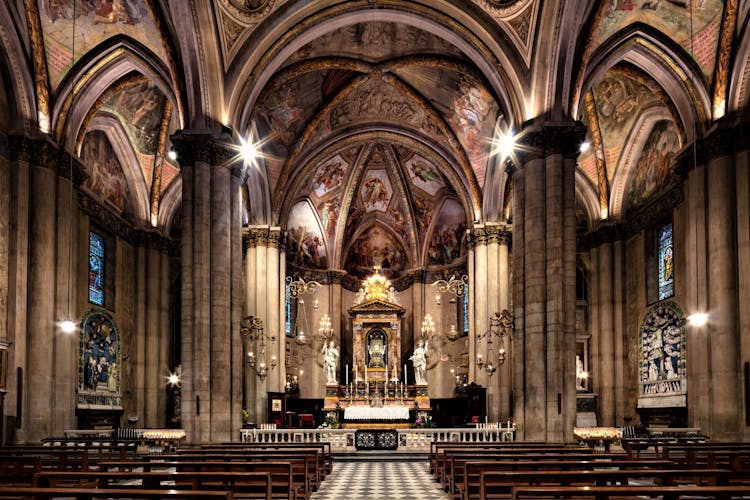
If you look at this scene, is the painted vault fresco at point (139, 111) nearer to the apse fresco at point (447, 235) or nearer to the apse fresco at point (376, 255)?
the apse fresco at point (376, 255)

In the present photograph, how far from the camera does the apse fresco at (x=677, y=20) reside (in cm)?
2158

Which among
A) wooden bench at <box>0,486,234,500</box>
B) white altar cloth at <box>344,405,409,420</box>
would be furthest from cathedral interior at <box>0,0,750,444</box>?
wooden bench at <box>0,486,234,500</box>

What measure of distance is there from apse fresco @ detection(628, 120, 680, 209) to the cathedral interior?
0.55 feet

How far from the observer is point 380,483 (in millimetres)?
14984

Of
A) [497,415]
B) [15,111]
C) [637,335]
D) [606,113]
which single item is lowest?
[497,415]

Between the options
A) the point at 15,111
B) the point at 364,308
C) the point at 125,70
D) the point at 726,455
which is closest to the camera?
the point at 726,455

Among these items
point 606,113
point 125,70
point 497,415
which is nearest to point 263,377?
point 497,415

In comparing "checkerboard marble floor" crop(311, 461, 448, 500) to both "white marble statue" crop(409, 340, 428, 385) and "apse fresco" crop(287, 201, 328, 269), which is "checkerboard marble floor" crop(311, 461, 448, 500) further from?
"apse fresco" crop(287, 201, 328, 269)

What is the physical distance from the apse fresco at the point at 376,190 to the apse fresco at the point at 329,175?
1562mm

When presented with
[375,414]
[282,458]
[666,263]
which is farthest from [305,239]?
[282,458]

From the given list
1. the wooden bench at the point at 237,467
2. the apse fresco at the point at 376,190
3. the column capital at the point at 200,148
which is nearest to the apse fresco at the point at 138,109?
the column capital at the point at 200,148

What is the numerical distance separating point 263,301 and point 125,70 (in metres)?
11.5

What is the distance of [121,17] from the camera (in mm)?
22516

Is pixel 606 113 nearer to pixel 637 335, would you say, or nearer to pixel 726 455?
pixel 637 335
